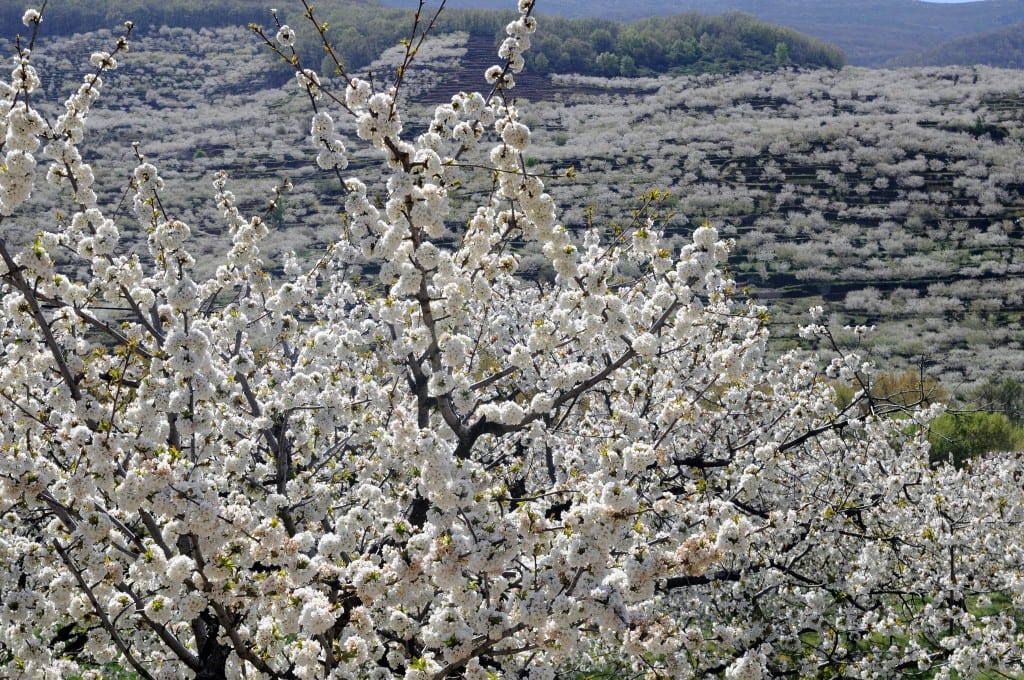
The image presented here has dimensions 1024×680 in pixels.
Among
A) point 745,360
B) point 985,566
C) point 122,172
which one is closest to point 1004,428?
point 985,566

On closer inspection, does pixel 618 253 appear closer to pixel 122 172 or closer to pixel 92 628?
pixel 92 628

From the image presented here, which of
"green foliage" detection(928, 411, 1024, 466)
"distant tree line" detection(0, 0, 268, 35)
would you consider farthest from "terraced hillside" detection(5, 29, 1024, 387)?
"green foliage" detection(928, 411, 1024, 466)

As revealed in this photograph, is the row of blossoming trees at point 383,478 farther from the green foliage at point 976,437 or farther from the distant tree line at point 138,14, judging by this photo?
the distant tree line at point 138,14

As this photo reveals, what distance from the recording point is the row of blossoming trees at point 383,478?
3.79m

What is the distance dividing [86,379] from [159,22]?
117904mm

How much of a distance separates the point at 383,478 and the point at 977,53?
9179 inches

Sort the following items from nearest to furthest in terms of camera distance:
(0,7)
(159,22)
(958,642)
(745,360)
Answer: (745,360)
(958,642)
(0,7)
(159,22)

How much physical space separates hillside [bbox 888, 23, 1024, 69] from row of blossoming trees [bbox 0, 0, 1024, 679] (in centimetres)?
20323

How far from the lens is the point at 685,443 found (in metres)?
11.8

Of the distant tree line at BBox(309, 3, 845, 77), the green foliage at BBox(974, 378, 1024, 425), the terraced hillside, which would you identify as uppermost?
the distant tree line at BBox(309, 3, 845, 77)

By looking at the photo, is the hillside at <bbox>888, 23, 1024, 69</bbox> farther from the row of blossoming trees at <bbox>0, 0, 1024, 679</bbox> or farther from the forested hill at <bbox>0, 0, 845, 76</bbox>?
the row of blossoming trees at <bbox>0, 0, 1024, 679</bbox>

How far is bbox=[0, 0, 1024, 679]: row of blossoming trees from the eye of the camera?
379 cm

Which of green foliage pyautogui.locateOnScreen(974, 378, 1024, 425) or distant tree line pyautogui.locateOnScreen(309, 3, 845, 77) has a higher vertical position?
distant tree line pyautogui.locateOnScreen(309, 3, 845, 77)

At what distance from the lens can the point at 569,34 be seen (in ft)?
332
